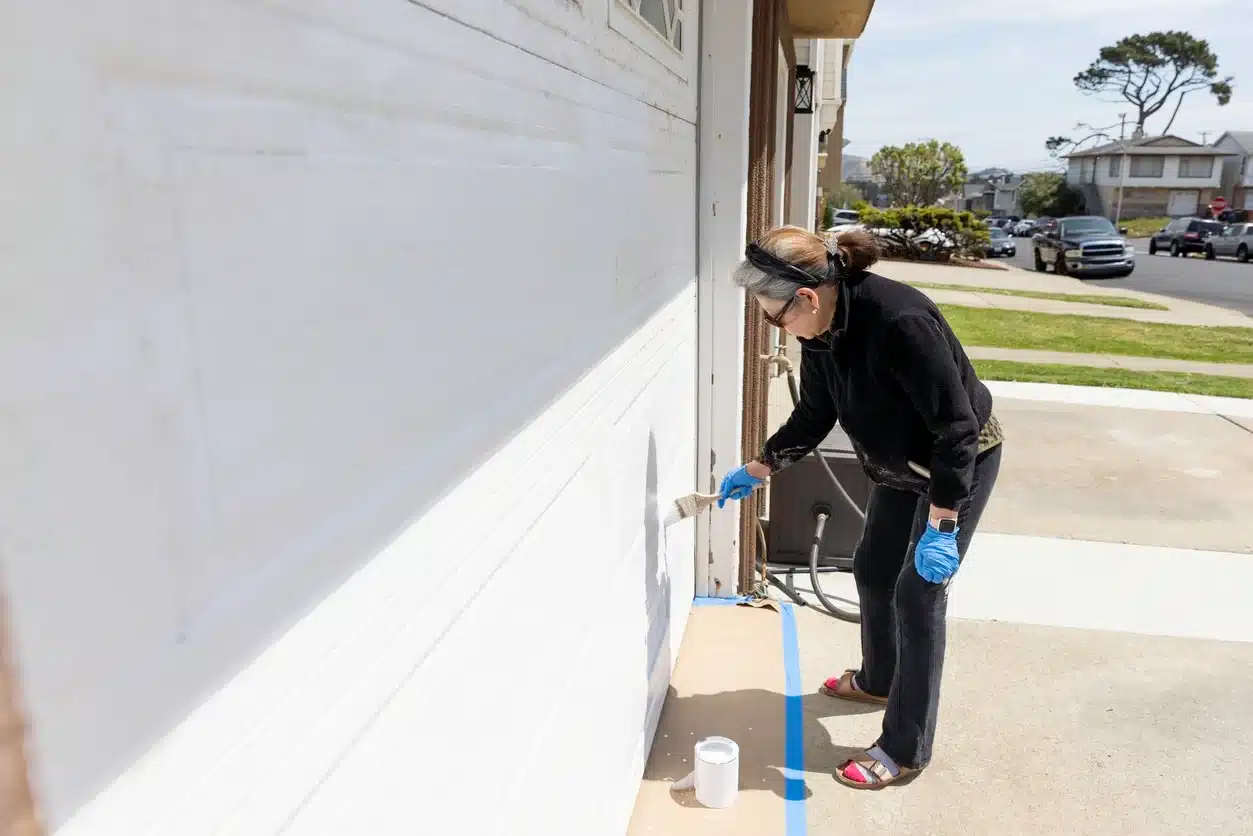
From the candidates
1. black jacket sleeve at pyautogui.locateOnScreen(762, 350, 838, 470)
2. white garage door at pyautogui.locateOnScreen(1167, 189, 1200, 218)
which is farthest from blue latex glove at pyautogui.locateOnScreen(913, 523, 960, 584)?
white garage door at pyautogui.locateOnScreen(1167, 189, 1200, 218)

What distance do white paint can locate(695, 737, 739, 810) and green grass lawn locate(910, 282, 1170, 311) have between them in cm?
1755

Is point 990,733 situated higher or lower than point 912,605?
lower

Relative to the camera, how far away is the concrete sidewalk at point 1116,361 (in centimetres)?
1118

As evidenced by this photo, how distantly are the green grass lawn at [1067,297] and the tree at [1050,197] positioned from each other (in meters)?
51.0

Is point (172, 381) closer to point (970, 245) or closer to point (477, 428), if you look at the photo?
point (477, 428)

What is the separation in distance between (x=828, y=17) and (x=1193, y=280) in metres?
22.1

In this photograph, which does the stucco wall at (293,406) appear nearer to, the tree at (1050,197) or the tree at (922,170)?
the tree at (922,170)

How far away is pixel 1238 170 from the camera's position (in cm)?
6856

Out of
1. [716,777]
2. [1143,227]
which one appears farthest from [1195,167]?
[716,777]

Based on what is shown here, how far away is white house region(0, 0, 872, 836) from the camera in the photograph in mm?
690

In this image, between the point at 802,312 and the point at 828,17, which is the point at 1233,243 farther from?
the point at 802,312

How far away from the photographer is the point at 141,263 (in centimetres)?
76

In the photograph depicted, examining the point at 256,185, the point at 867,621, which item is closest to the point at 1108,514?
the point at 867,621

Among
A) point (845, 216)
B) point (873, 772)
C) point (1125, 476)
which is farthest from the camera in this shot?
point (845, 216)
